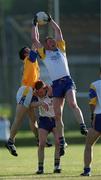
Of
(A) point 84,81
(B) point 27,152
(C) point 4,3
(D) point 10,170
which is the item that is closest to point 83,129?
(D) point 10,170

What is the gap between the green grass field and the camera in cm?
1692

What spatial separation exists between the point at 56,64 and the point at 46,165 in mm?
3064

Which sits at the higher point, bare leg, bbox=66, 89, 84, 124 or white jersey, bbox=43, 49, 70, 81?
white jersey, bbox=43, 49, 70, 81

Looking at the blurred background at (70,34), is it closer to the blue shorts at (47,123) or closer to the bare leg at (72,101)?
the blue shorts at (47,123)

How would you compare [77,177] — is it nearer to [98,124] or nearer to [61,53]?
[98,124]

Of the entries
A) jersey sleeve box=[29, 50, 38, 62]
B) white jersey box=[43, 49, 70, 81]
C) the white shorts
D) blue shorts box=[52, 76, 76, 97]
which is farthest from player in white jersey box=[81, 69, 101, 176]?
Answer: the white shorts

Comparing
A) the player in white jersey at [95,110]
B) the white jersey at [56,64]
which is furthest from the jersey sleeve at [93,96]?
the white jersey at [56,64]

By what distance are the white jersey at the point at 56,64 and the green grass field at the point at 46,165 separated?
1851 millimetres

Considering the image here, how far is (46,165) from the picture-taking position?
20.3 meters

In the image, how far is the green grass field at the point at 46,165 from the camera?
666 inches

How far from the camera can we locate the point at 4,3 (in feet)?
164

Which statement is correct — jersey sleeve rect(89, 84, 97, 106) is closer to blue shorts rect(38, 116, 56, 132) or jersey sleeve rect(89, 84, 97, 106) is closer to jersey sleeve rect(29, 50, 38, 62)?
blue shorts rect(38, 116, 56, 132)

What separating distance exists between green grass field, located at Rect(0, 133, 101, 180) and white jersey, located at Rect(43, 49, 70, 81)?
185 cm

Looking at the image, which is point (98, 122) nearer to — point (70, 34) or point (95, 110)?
point (95, 110)
